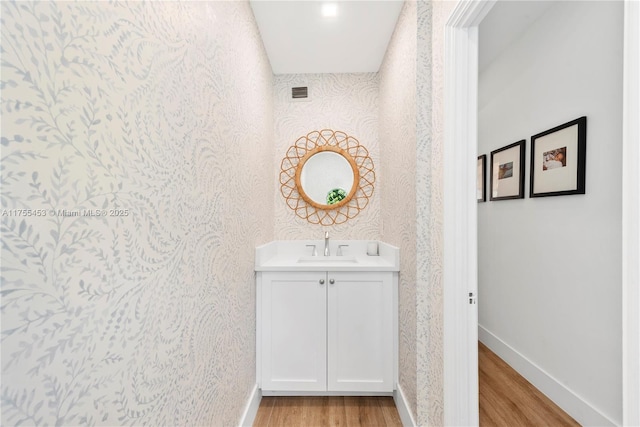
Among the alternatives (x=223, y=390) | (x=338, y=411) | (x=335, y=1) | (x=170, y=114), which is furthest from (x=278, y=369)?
(x=335, y=1)

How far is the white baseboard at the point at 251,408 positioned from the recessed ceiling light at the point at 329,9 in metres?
2.37

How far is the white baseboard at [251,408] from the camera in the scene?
1696mm

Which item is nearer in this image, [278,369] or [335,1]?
[335,1]

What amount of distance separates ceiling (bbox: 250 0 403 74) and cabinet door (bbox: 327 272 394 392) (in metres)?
1.62

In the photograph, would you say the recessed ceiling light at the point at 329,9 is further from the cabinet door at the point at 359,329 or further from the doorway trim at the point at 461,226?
the cabinet door at the point at 359,329

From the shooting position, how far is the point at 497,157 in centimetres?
268

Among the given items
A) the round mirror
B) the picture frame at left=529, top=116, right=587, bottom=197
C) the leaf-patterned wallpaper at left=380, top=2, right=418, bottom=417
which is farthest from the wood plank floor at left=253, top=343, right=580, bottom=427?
the round mirror

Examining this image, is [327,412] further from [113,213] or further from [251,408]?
[113,213]

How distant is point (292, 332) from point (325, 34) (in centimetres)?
202

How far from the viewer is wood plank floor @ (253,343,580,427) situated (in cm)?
186

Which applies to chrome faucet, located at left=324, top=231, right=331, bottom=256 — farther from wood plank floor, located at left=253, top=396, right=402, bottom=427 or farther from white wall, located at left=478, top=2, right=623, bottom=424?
white wall, located at left=478, top=2, right=623, bottom=424
